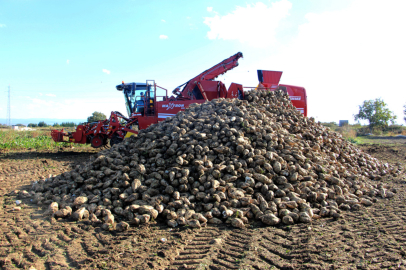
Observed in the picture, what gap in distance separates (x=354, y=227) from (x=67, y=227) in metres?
4.25

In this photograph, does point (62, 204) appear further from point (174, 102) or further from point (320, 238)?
point (174, 102)

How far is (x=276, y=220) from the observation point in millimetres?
3588

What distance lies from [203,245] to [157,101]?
7407mm

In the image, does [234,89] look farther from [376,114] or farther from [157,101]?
[376,114]

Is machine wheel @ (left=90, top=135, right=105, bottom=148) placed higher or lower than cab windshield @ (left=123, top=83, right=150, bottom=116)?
lower

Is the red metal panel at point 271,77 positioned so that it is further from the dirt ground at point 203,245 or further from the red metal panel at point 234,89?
the dirt ground at point 203,245

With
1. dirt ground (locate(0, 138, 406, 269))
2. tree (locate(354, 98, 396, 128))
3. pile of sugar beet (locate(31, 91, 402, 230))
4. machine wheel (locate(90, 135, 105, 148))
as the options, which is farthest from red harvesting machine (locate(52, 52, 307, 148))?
tree (locate(354, 98, 396, 128))

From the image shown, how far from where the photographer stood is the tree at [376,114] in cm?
2611

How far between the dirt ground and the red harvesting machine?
19.6 ft

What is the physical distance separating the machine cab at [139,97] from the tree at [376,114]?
27.1 meters

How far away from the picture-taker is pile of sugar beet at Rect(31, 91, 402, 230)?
3.72m

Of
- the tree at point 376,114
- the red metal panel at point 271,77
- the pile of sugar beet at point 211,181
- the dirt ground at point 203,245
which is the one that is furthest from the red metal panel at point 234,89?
the tree at point 376,114

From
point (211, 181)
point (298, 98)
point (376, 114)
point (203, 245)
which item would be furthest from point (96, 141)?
point (376, 114)

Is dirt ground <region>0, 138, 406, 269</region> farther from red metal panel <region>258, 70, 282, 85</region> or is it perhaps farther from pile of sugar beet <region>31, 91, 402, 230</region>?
red metal panel <region>258, 70, 282, 85</region>
